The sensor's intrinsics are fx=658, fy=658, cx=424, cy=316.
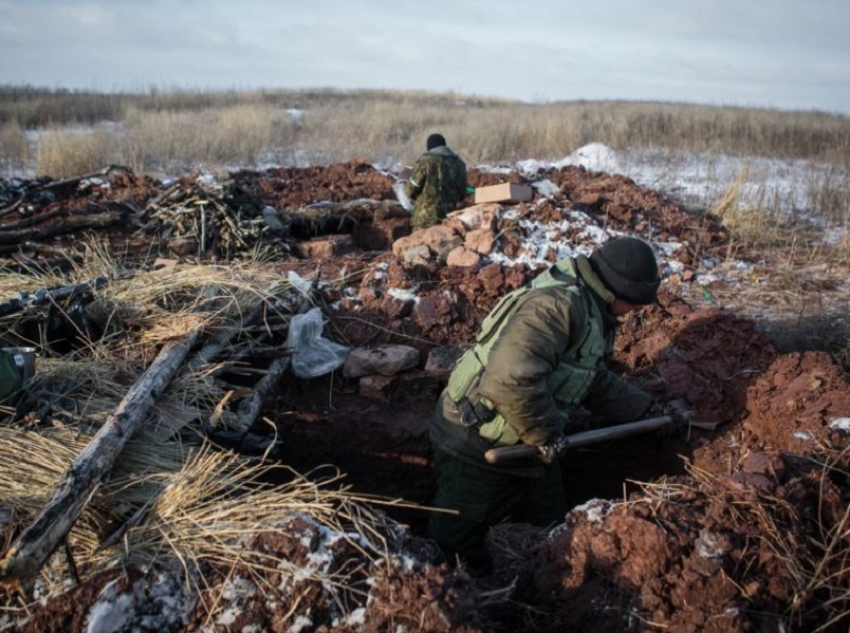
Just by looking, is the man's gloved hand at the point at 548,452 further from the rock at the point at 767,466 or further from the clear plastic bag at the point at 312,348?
the clear plastic bag at the point at 312,348

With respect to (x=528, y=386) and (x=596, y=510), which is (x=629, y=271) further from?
(x=596, y=510)

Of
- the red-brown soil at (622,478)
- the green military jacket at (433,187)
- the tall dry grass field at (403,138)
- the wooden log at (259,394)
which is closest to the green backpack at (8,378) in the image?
A: the wooden log at (259,394)

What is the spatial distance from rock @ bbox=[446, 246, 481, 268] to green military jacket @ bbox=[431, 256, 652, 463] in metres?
2.22

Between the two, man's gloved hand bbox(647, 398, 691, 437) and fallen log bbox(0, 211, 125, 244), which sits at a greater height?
fallen log bbox(0, 211, 125, 244)

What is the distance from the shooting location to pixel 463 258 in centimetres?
571

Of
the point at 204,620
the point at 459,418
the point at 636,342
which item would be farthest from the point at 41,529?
the point at 636,342

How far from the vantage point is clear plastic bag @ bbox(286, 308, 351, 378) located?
464 centimetres

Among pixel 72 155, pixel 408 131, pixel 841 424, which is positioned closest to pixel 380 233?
pixel 841 424

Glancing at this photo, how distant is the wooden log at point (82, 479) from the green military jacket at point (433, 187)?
409cm

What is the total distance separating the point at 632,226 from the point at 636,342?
2.49 m

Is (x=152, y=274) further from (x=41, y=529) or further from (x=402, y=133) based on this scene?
→ (x=402, y=133)

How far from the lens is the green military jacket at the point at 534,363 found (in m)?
3.06

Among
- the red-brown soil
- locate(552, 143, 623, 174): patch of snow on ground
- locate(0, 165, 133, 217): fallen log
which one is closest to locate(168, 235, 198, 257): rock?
the red-brown soil

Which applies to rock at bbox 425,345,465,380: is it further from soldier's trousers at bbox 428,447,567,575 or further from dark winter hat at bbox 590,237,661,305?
dark winter hat at bbox 590,237,661,305
